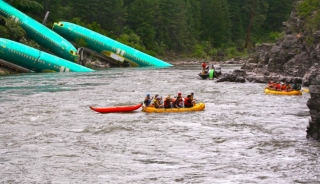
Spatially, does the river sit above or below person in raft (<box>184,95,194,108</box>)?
below

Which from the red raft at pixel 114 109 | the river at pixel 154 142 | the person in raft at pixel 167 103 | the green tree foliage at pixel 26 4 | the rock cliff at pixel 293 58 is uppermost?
the green tree foliage at pixel 26 4

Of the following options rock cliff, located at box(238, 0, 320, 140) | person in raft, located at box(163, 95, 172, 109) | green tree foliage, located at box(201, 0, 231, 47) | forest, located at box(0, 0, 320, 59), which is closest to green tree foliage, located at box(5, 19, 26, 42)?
forest, located at box(0, 0, 320, 59)

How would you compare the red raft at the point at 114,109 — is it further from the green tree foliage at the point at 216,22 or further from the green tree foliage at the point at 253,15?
the green tree foliage at the point at 253,15

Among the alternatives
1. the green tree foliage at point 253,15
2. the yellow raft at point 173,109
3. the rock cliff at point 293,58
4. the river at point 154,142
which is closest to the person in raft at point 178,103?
the yellow raft at point 173,109

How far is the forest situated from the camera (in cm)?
7562

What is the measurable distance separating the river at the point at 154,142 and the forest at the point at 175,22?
35385 millimetres

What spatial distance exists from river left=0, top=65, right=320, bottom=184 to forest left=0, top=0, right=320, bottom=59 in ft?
116

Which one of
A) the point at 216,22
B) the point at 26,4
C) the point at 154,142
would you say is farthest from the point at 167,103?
the point at 216,22

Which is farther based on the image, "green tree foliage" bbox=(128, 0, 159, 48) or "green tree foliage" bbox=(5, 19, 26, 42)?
"green tree foliage" bbox=(128, 0, 159, 48)

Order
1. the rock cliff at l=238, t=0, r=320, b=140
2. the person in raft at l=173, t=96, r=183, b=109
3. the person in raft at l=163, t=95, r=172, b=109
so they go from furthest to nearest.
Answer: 1. the rock cliff at l=238, t=0, r=320, b=140
2. the person in raft at l=173, t=96, r=183, b=109
3. the person in raft at l=163, t=95, r=172, b=109

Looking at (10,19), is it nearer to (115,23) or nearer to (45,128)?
(115,23)

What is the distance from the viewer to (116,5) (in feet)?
260

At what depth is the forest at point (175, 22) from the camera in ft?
248

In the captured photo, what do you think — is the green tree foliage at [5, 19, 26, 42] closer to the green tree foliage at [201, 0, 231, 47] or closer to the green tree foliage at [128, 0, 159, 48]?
the green tree foliage at [128, 0, 159, 48]
